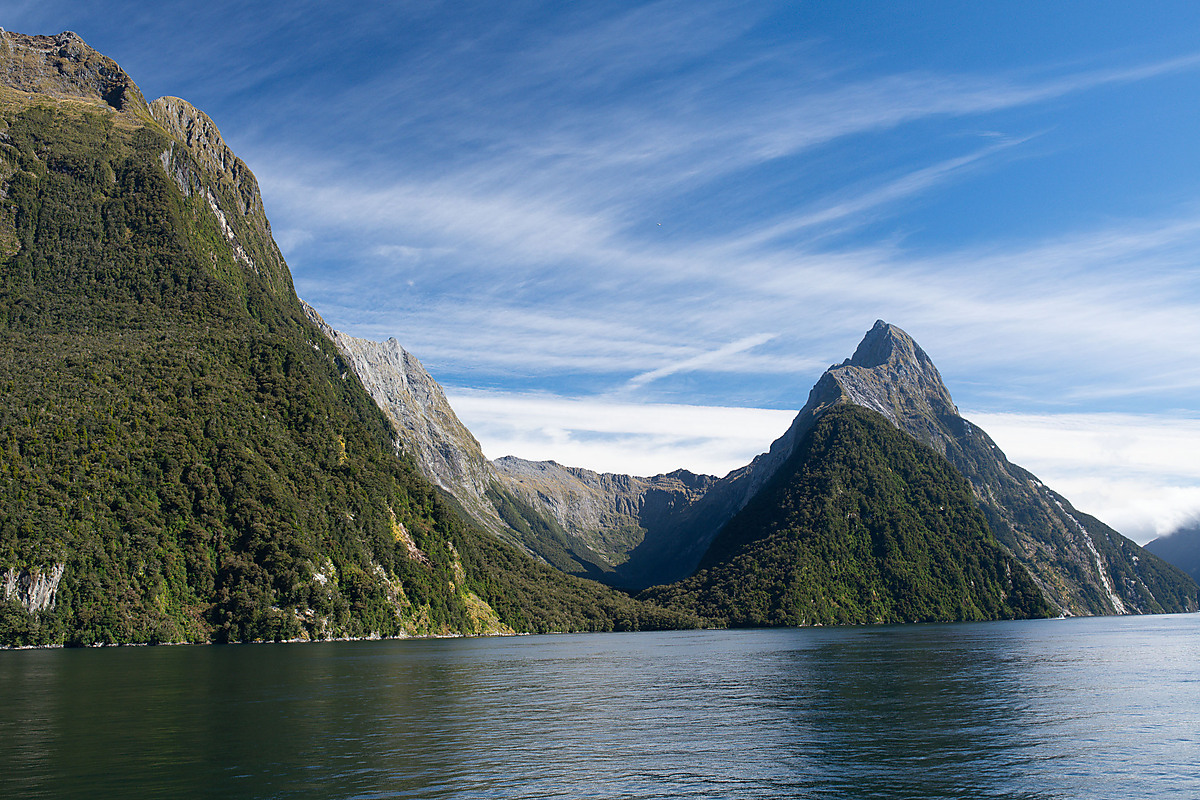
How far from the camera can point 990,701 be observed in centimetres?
9419

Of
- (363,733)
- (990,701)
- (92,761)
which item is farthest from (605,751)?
(990,701)

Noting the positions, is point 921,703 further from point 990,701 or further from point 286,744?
point 286,744

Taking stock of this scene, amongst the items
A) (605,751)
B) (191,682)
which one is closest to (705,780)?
(605,751)

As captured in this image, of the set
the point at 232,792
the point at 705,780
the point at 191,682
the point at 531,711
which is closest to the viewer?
the point at 232,792

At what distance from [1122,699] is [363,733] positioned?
86.1 m

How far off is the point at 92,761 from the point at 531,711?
43.4 metres

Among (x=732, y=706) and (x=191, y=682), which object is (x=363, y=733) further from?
(x=191, y=682)

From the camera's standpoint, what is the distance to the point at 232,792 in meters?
49.4

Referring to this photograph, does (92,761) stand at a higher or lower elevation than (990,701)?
higher

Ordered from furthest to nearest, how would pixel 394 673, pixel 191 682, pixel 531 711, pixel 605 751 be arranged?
pixel 394 673, pixel 191 682, pixel 531 711, pixel 605 751

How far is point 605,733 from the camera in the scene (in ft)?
242

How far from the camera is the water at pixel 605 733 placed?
52.7m

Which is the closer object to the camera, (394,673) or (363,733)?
(363,733)

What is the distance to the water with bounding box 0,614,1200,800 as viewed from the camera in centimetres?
5266
